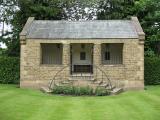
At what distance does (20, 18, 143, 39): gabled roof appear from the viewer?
33344 millimetres

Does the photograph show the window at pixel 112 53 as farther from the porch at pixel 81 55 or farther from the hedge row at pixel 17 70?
the hedge row at pixel 17 70

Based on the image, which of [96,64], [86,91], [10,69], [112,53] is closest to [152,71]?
[112,53]

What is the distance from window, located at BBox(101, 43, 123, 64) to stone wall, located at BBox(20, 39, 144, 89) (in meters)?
2.66

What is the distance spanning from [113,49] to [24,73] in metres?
7.88

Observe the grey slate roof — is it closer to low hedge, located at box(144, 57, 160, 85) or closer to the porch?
the porch

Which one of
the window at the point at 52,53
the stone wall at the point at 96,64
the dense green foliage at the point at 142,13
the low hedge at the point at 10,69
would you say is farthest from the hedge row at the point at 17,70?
the dense green foliage at the point at 142,13

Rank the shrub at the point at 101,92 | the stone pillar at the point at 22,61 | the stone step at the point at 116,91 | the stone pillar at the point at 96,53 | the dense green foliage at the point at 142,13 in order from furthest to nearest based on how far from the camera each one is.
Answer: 1. the dense green foliage at the point at 142,13
2. the stone pillar at the point at 96,53
3. the stone pillar at the point at 22,61
4. the stone step at the point at 116,91
5. the shrub at the point at 101,92

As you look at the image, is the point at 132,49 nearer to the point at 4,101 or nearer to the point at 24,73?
the point at 24,73

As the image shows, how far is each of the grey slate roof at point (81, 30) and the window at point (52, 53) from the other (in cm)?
170

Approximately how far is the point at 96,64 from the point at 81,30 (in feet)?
11.3

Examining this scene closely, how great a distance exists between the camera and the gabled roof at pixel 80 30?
109 feet

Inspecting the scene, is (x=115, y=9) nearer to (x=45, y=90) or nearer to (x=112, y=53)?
(x=112, y=53)

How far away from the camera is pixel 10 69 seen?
3681cm

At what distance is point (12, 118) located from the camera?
18141 mm
